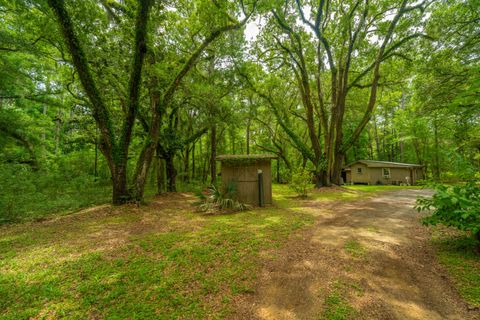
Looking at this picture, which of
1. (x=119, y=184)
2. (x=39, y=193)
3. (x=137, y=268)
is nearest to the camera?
(x=137, y=268)

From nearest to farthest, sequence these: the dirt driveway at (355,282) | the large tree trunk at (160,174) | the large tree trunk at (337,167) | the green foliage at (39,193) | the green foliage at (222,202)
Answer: the dirt driveway at (355,282) < the green foliage at (39,193) < the green foliage at (222,202) < the large tree trunk at (160,174) < the large tree trunk at (337,167)

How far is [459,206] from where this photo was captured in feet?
9.89

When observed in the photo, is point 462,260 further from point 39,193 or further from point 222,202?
point 39,193

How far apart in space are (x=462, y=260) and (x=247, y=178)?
637 centimetres

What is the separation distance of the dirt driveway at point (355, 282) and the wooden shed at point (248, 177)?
4.15 m

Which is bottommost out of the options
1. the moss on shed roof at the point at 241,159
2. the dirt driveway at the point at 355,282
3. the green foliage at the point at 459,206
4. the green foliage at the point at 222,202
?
the dirt driveway at the point at 355,282

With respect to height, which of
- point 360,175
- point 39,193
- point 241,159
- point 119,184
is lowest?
point 360,175

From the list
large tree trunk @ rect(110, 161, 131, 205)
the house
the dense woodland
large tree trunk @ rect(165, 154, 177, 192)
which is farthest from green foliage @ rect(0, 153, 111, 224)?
the house

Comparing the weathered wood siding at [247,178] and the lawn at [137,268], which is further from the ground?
the weathered wood siding at [247,178]

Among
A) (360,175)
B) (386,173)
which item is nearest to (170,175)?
(360,175)

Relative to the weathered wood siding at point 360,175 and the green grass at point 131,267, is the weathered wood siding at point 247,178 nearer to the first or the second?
the green grass at point 131,267

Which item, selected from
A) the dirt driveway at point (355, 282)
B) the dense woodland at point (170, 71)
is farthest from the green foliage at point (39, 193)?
the dirt driveway at point (355, 282)

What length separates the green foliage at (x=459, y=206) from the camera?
9.16 feet

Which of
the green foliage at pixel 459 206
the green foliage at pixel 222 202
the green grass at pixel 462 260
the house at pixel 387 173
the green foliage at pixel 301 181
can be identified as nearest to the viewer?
the green grass at pixel 462 260
